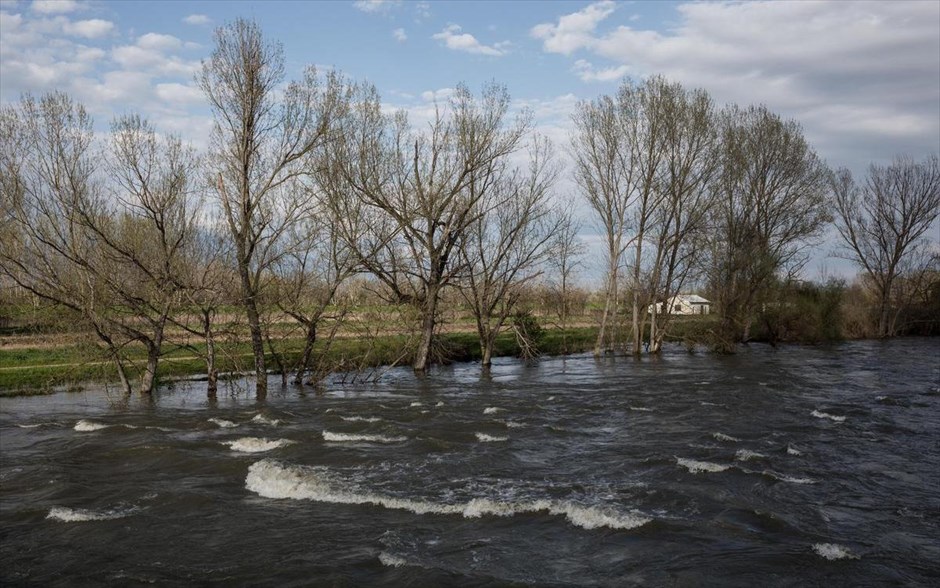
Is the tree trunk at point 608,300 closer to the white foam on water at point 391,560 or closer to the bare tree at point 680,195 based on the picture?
the bare tree at point 680,195

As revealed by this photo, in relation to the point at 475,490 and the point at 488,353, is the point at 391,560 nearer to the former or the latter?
the point at 475,490

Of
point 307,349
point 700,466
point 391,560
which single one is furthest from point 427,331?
point 391,560

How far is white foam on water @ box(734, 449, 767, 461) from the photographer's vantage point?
13.6m

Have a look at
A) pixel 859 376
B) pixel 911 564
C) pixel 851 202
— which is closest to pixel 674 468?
pixel 911 564

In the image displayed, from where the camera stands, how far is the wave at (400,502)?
996 cm

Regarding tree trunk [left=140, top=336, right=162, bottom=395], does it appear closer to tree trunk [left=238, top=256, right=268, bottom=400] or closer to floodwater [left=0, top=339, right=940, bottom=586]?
floodwater [left=0, top=339, right=940, bottom=586]

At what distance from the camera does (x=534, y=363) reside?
3275cm

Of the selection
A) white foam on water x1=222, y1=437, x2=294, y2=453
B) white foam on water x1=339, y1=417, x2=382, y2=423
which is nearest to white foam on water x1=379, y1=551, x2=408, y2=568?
white foam on water x1=222, y1=437, x2=294, y2=453

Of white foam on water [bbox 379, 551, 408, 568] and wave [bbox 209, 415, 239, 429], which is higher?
wave [bbox 209, 415, 239, 429]

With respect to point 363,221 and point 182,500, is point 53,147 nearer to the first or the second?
point 363,221

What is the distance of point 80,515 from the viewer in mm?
10641

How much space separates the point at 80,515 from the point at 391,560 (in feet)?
17.5

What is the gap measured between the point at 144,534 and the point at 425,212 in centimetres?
1807

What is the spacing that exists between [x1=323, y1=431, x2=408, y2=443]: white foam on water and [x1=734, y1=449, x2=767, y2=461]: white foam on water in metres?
6.88
